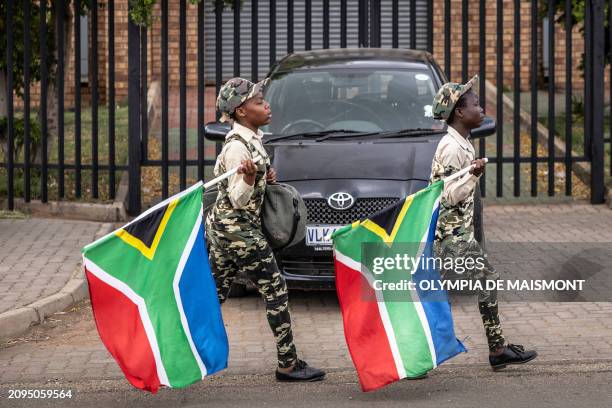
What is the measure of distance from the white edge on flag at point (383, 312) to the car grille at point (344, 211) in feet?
7.67

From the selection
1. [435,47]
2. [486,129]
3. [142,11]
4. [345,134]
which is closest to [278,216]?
[345,134]

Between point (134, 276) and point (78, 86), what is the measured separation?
7269mm

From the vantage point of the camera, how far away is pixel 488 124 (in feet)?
32.7

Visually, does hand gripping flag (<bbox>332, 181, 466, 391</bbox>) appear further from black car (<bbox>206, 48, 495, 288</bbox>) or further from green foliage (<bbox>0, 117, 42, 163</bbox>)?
green foliage (<bbox>0, 117, 42, 163</bbox>)

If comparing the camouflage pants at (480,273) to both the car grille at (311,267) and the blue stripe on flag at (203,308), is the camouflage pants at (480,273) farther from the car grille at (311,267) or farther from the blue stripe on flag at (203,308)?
the car grille at (311,267)

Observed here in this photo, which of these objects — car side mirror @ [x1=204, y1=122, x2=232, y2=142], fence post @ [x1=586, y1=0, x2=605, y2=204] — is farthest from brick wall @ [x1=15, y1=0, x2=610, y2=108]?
car side mirror @ [x1=204, y1=122, x2=232, y2=142]

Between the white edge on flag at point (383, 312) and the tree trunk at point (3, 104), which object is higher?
the tree trunk at point (3, 104)

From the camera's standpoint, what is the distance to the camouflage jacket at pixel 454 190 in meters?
6.95

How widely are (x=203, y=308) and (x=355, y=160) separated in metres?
3.17

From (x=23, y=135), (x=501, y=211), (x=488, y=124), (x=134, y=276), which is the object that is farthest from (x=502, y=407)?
(x=23, y=135)

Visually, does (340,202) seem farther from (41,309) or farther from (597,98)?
(597,98)

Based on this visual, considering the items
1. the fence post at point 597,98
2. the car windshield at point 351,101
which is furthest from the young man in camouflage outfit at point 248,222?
→ the fence post at point 597,98

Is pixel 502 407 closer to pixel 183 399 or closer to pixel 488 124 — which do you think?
pixel 183 399

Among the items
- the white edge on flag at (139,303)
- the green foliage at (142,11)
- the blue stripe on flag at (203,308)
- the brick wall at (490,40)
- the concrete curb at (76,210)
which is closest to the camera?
the white edge on flag at (139,303)
